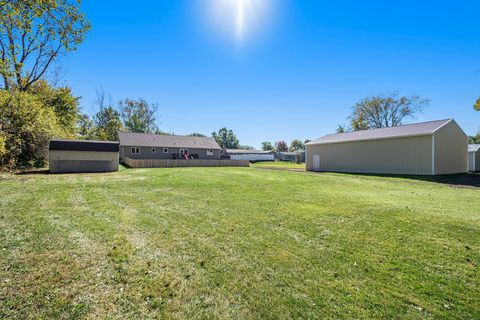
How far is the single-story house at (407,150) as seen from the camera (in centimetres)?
1728

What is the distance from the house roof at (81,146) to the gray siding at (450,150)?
2550 centimetres

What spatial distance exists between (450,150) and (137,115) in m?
49.9

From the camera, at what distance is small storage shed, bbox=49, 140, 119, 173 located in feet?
57.3

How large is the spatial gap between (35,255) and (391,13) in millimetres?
16936

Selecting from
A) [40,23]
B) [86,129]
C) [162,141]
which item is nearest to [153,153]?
[162,141]

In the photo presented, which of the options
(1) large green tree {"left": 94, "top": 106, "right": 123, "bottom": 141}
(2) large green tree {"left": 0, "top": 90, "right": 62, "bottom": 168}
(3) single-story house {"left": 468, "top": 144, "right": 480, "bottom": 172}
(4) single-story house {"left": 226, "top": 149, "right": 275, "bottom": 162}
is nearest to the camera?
(2) large green tree {"left": 0, "top": 90, "right": 62, "bottom": 168}

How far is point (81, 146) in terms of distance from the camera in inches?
721

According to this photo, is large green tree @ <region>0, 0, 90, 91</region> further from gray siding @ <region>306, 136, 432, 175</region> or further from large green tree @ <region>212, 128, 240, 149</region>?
large green tree @ <region>212, 128, 240, 149</region>

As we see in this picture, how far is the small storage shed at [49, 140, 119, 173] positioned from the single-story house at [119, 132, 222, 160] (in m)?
12.4

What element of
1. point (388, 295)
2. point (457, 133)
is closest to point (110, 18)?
point (388, 295)

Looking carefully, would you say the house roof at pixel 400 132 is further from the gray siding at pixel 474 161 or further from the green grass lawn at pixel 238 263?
the green grass lawn at pixel 238 263

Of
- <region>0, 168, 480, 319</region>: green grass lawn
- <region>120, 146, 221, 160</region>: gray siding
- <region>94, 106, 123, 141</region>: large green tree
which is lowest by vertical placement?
<region>0, 168, 480, 319</region>: green grass lawn

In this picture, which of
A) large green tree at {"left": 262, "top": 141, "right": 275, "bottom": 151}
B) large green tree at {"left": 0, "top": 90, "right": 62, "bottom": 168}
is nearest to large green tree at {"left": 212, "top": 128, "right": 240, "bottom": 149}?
large green tree at {"left": 262, "top": 141, "right": 275, "bottom": 151}

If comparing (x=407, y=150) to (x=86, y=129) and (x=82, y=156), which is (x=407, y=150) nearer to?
(x=82, y=156)
